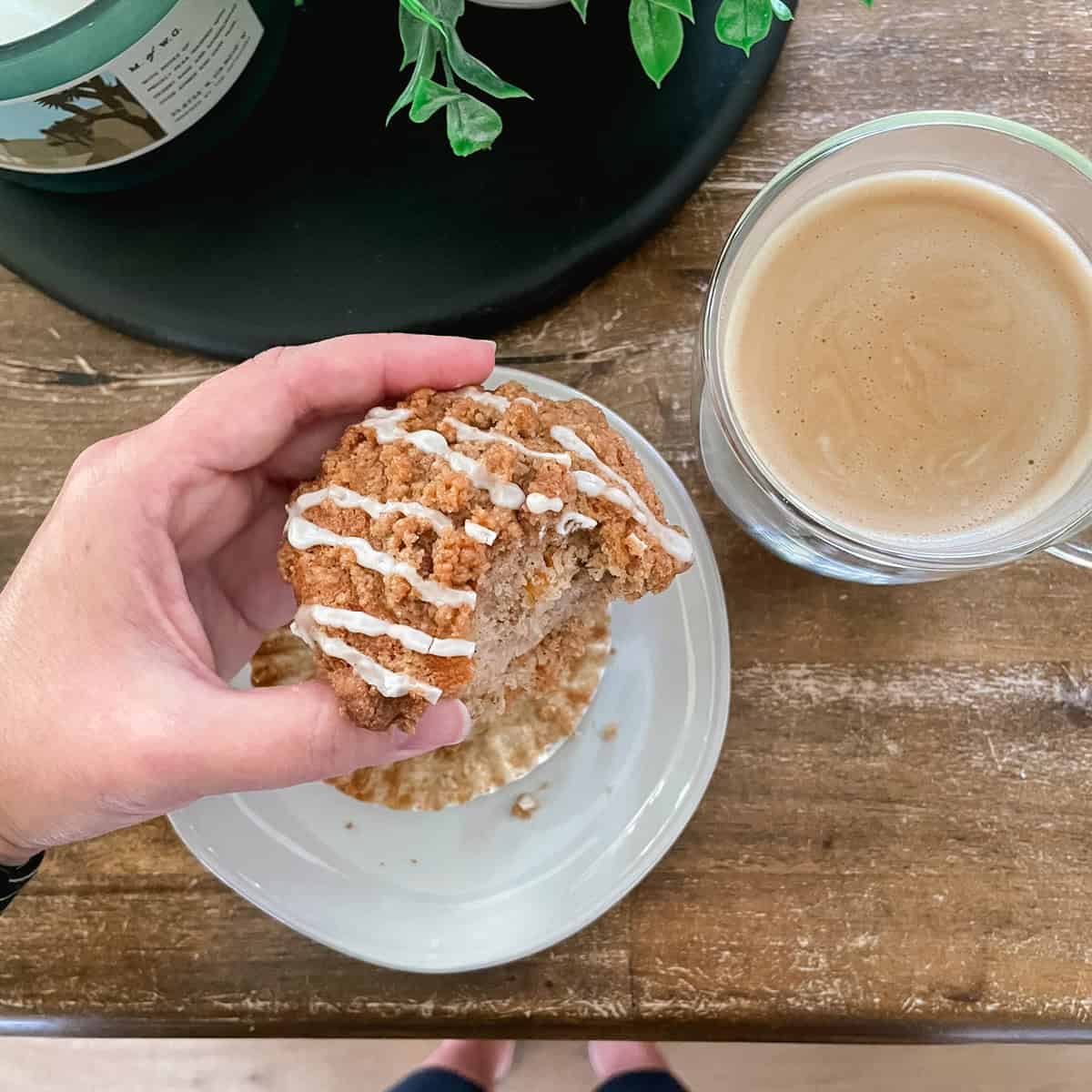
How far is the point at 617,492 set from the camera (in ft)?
2.41

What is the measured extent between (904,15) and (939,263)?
35cm

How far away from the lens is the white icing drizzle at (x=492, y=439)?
2.37 feet

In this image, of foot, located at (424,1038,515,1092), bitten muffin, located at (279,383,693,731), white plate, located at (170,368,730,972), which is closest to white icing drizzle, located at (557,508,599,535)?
bitten muffin, located at (279,383,693,731)

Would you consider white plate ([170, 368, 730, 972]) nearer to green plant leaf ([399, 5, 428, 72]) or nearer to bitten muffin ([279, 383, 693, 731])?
bitten muffin ([279, 383, 693, 731])

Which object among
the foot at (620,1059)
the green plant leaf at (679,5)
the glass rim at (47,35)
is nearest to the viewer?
the green plant leaf at (679,5)

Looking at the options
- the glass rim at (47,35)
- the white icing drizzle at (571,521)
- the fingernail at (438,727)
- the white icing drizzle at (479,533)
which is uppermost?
the glass rim at (47,35)

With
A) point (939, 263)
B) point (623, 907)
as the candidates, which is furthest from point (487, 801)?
point (939, 263)

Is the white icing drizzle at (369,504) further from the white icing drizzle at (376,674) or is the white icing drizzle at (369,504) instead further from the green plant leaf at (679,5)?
the green plant leaf at (679,5)

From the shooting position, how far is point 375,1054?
5.06 feet

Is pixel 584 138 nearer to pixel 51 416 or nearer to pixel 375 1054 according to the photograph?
pixel 51 416

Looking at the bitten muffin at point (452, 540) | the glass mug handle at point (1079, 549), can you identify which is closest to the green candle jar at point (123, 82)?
the bitten muffin at point (452, 540)

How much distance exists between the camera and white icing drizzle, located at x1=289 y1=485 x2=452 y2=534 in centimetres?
69

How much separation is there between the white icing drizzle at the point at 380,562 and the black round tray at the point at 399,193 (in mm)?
307

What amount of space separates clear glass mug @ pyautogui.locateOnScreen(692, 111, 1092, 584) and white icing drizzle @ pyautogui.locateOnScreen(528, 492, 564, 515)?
20cm
